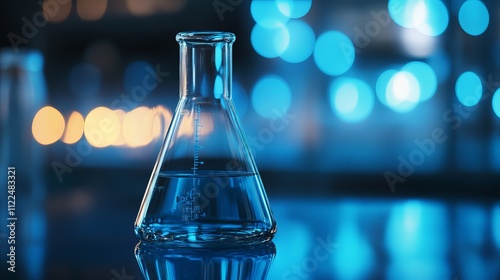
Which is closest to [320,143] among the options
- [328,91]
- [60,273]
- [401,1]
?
[328,91]

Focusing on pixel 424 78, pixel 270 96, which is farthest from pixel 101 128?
pixel 424 78

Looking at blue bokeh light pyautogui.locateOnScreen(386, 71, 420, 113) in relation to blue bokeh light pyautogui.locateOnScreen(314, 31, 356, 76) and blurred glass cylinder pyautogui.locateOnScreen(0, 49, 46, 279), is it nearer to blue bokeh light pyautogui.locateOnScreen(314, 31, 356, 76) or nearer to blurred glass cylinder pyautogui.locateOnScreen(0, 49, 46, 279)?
blue bokeh light pyautogui.locateOnScreen(314, 31, 356, 76)

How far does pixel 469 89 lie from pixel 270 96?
0.61 m

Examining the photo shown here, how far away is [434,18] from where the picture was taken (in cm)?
204

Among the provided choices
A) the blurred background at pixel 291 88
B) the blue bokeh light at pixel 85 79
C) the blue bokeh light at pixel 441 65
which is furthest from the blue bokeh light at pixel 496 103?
the blue bokeh light at pixel 85 79

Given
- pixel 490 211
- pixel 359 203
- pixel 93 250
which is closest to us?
pixel 93 250

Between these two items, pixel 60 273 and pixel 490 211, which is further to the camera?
pixel 490 211

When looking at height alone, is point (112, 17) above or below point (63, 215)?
above

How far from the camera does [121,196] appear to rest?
139 centimetres

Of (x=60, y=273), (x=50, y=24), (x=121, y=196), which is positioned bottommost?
(x=121, y=196)

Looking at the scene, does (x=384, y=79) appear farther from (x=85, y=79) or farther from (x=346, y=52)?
(x=85, y=79)

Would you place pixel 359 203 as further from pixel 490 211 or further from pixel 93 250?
pixel 93 250

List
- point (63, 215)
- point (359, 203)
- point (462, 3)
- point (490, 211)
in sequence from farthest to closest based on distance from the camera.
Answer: point (462, 3) → point (359, 203) → point (490, 211) → point (63, 215)

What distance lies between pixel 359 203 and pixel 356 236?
481mm
